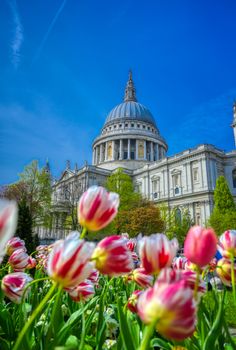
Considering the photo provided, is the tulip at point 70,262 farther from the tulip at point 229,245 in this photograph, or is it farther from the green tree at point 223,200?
the green tree at point 223,200

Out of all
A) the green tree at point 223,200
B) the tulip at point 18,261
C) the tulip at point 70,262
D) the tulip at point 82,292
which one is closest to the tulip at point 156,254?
the tulip at point 70,262

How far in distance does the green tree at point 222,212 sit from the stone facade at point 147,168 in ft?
22.6

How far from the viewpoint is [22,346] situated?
128 cm

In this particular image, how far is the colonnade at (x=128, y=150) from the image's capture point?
61725 millimetres

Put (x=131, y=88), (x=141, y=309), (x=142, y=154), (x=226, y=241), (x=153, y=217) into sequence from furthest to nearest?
(x=131, y=88), (x=142, y=154), (x=153, y=217), (x=226, y=241), (x=141, y=309)

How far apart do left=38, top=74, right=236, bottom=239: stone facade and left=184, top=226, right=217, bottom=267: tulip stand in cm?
3262

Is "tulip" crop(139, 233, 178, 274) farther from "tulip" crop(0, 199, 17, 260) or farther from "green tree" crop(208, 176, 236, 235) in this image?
"green tree" crop(208, 176, 236, 235)

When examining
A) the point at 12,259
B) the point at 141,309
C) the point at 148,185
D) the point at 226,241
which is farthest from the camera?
the point at 148,185

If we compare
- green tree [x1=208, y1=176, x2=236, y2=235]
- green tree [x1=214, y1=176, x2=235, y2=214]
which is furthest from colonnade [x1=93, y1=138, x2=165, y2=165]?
green tree [x1=208, y1=176, x2=236, y2=235]

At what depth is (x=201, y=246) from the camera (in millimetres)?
942

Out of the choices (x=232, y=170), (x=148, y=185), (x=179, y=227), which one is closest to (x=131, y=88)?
(x=148, y=185)

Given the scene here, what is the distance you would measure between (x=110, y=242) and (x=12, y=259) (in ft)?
4.39

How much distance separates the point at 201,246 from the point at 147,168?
168 feet

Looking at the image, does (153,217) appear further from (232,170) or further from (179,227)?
(232,170)
